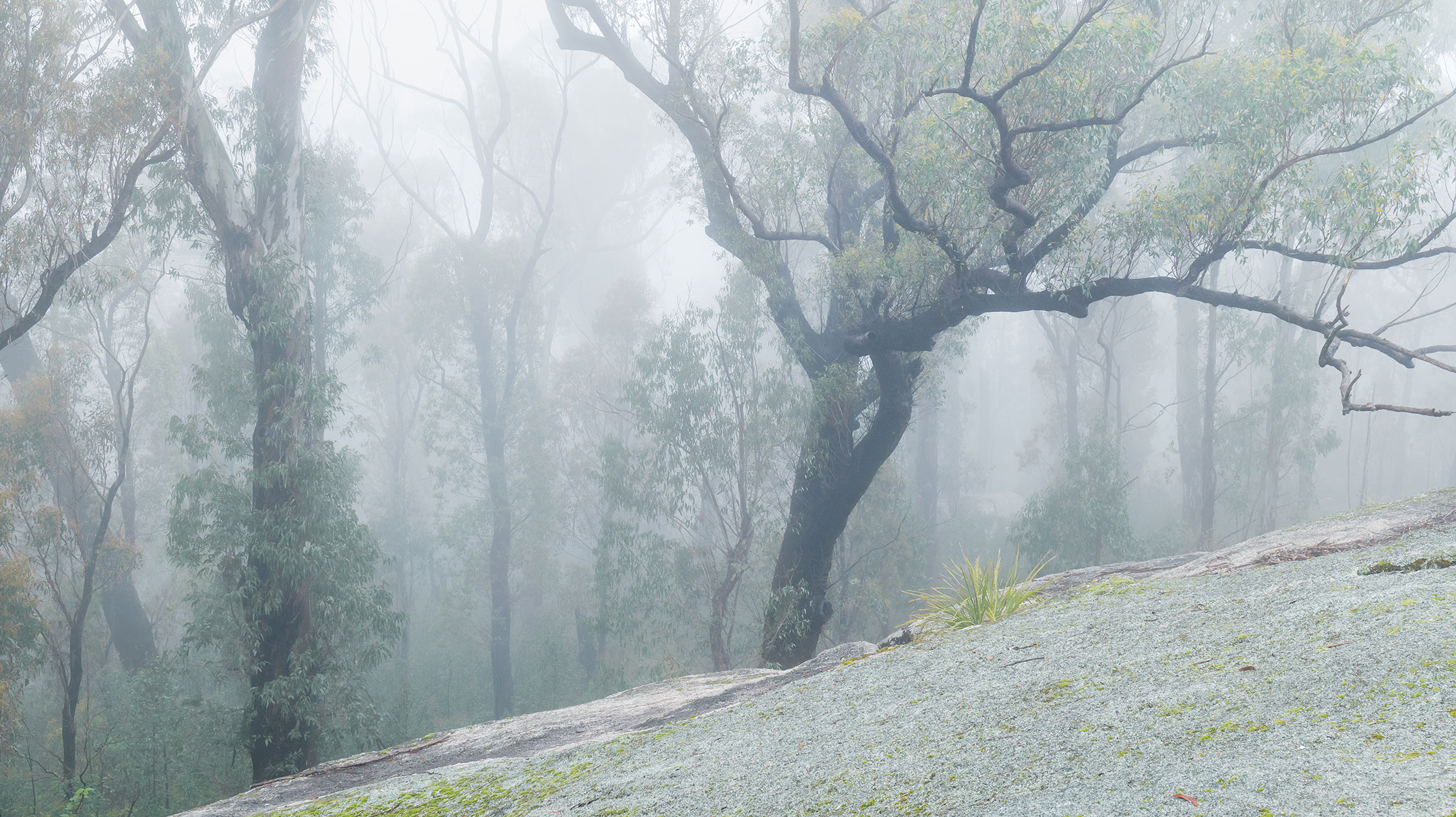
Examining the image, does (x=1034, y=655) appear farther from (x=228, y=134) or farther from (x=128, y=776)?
(x=128, y=776)

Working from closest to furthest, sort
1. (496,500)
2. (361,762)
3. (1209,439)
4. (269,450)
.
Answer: (361,762), (269,450), (496,500), (1209,439)

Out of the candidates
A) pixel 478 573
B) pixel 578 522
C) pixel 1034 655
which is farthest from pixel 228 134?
pixel 578 522

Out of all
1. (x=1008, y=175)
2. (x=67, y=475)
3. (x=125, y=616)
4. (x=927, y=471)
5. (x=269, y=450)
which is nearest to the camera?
(x=1008, y=175)

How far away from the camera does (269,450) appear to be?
1173 cm

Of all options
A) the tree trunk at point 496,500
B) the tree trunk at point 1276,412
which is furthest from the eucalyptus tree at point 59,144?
the tree trunk at point 1276,412

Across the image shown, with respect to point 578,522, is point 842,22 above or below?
above

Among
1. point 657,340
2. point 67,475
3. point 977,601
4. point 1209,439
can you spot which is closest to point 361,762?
point 977,601

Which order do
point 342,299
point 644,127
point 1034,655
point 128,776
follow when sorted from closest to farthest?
1. point 1034,655
2. point 128,776
3. point 342,299
4. point 644,127

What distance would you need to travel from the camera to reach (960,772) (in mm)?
2455

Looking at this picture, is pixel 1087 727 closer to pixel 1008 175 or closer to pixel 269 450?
pixel 1008 175

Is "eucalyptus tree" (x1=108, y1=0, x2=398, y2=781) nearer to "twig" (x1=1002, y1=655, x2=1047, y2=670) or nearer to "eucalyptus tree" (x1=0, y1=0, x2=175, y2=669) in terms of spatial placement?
"eucalyptus tree" (x1=0, y1=0, x2=175, y2=669)

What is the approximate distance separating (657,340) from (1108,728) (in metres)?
16.3

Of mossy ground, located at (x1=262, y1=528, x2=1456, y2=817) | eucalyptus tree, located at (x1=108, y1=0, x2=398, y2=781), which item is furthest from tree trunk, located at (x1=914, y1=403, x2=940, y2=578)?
mossy ground, located at (x1=262, y1=528, x2=1456, y2=817)

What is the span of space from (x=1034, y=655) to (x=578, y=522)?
26735 mm
